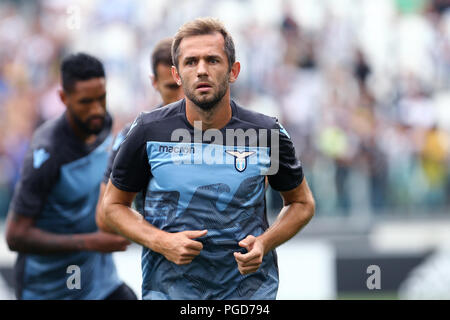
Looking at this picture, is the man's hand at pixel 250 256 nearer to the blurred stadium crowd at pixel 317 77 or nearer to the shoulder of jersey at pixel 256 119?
the shoulder of jersey at pixel 256 119

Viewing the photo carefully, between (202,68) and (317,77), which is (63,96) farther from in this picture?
(317,77)

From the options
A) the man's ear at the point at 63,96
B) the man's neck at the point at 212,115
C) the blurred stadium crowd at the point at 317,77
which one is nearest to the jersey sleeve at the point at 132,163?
the man's neck at the point at 212,115

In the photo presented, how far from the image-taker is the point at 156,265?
14.5 feet

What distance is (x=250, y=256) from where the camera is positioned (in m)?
3.98

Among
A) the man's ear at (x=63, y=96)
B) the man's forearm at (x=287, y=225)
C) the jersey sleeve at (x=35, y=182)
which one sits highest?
the man's ear at (x=63, y=96)

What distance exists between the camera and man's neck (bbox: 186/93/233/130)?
4.25 m

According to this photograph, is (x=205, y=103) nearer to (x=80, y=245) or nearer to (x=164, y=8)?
(x=80, y=245)

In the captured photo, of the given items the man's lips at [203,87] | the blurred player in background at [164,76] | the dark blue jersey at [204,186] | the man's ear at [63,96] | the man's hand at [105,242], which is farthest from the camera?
the man's ear at [63,96]

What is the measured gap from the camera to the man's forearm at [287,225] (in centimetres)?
425

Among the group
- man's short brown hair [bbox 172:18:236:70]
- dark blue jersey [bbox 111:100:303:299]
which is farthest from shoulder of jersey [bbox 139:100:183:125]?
man's short brown hair [bbox 172:18:236:70]

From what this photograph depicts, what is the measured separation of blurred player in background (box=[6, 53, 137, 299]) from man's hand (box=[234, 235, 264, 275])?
5.49ft

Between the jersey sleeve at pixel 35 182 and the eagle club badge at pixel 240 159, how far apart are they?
6.08 feet

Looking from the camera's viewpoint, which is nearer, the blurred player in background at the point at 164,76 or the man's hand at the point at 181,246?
the man's hand at the point at 181,246

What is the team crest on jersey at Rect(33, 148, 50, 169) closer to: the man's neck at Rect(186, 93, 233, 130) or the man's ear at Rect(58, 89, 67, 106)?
the man's ear at Rect(58, 89, 67, 106)
